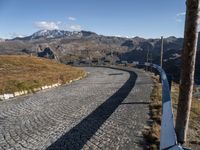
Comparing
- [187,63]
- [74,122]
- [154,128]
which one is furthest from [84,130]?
[187,63]

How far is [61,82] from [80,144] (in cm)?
2281

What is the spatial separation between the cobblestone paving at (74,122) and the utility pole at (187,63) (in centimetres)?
165

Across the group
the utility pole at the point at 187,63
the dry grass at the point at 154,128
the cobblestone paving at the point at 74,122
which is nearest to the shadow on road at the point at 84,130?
the cobblestone paving at the point at 74,122

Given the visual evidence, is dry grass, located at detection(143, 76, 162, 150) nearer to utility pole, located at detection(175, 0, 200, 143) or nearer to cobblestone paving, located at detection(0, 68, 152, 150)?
cobblestone paving, located at detection(0, 68, 152, 150)

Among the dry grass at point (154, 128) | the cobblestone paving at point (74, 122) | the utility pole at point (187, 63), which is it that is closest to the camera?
the utility pole at point (187, 63)

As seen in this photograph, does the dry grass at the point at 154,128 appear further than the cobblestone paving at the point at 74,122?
No

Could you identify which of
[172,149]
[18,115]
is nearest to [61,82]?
[18,115]

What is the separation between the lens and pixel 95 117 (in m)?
15.4

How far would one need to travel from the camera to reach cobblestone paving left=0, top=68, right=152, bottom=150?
1098cm

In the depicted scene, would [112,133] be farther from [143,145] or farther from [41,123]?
[41,123]

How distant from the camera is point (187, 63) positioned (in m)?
9.25

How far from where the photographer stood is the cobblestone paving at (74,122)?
1098 cm

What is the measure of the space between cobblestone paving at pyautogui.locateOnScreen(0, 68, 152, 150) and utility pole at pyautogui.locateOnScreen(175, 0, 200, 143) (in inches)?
64.8

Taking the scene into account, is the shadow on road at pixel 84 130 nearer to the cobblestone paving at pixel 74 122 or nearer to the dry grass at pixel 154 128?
the cobblestone paving at pixel 74 122
